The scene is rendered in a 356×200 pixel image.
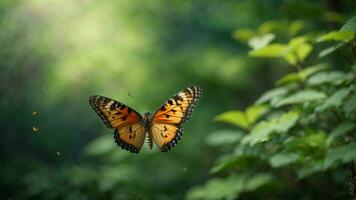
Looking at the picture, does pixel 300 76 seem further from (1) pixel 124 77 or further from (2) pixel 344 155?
(1) pixel 124 77

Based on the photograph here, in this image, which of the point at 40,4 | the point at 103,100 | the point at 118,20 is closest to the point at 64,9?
the point at 40,4

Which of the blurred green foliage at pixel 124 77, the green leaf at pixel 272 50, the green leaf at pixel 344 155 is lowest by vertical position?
the green leaf at pixel 344 155

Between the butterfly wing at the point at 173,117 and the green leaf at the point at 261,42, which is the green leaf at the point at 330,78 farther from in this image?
the butterfly wing at the point at 173,117

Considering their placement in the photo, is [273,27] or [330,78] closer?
[330,78]

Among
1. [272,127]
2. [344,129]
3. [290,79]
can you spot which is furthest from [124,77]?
[344,129]

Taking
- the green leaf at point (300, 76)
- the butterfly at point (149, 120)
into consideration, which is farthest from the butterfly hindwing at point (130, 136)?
the green leaf at point (300, 76)

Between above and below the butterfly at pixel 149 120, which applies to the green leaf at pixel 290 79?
above

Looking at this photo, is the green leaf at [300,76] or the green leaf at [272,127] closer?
the green leaf at [272,127]

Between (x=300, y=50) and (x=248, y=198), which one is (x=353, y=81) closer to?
(x=300, y=50)
